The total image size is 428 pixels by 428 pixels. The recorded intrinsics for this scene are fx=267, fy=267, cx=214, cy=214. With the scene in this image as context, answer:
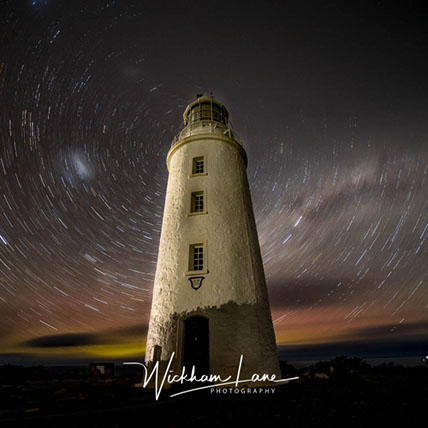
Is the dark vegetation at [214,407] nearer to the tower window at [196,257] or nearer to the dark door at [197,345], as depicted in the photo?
the dark door at [197,345]

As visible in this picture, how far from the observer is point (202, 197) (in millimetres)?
12992

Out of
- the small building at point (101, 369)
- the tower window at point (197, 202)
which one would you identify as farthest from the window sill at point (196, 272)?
the small building at point (101, 369)

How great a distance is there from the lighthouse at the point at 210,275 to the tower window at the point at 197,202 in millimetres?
48

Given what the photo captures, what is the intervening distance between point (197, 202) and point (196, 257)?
2843mm

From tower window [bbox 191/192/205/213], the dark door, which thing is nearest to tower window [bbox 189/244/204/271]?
tower window [bbox 191/192/205/213]

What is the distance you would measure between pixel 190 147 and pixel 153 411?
11467 millimetres

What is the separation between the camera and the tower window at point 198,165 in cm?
1369

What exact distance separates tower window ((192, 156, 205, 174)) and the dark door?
23.3 ft

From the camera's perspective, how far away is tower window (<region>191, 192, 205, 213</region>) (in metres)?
12.6

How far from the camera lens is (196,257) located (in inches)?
450

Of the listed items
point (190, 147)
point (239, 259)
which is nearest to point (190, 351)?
point (239, 259)

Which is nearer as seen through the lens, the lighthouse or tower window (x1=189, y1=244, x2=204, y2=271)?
the lighthouse

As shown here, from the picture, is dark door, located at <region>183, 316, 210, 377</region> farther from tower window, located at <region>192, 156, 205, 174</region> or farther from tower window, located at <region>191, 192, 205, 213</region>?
tower window, located at <region>192, 156, 205, 174</region>

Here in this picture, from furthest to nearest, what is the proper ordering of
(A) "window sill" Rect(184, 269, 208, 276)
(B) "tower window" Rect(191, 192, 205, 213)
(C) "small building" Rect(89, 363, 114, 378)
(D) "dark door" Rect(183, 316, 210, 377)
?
(B) "tower window" Rect(191, 192, 205, 213)
(C) "small building" Rect(89, 363, 114, 378)
(A) "window sill" Rect(184, 269, 208, 276)
(D) "dark door" Rect(183, 316, 210, 377)
